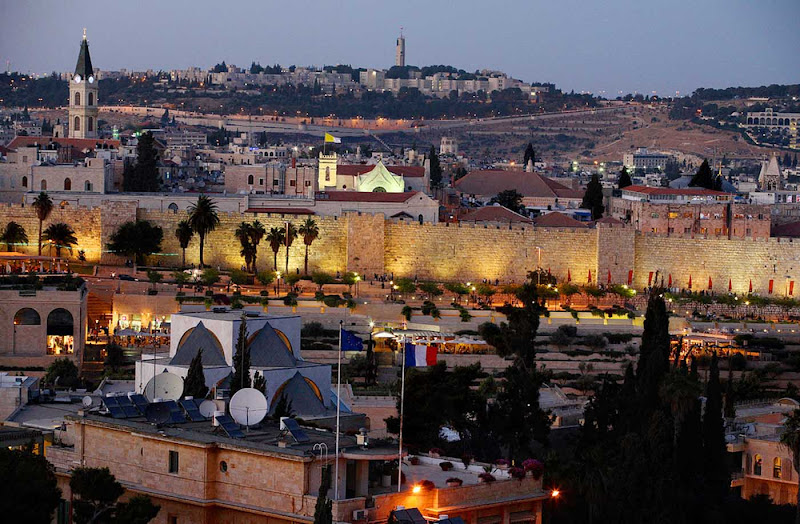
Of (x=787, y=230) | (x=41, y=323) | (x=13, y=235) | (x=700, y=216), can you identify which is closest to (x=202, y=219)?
(x=13, y=235)

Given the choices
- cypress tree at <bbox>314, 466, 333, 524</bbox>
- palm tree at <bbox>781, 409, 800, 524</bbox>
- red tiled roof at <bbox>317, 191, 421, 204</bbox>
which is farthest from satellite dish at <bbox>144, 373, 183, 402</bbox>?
red tiled roof at <bbox>317, 191, 421, 204</bbox>

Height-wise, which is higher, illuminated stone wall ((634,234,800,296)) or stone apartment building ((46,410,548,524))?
illuminated stone wall ((634,234,800,296))

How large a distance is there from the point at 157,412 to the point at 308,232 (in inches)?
1118

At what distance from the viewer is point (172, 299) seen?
44.6 metres

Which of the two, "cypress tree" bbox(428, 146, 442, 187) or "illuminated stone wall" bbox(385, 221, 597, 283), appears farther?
"cypress tree" bbox(428, 146, 442, 187)

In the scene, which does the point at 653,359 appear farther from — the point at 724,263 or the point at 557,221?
the point at 557,221

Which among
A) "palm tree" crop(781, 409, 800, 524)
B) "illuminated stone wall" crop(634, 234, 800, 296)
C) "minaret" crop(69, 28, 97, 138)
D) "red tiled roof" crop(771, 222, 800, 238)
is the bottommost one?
"palm tree" crop(781, 409, 800, 524)

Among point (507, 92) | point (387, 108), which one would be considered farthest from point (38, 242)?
point (507, 92)

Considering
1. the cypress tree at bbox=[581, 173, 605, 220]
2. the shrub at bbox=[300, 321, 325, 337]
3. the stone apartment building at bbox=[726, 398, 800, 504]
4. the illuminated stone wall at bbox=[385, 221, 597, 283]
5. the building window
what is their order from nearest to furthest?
the building window → the stone apartment building at bbox=[726, 398, 800, 504] → the shrub at bbox=[300, 321, 325, 337] → the illuminated stone wall at bbox=[385, 221, 597, 283] → the cypress tree at bbox=[581, 173, 605, 220]

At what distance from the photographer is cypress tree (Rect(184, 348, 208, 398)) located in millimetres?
25672

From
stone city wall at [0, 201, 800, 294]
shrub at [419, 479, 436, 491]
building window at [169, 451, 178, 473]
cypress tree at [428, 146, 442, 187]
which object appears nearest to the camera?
shrub at [419, 479, 436, 491]

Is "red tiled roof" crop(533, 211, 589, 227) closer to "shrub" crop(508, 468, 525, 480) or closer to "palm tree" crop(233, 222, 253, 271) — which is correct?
"palm tree" crop(233, 222, 253, 271)

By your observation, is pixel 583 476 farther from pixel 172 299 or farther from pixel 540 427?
pixel 172 299

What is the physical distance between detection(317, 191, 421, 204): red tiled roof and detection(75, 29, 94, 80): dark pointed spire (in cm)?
2444
